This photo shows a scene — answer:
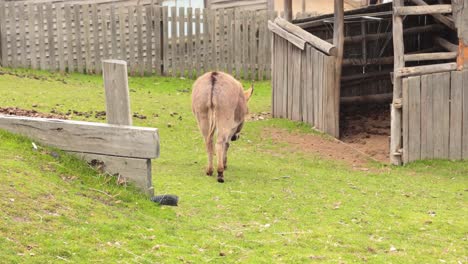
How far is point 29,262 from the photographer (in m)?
6.32

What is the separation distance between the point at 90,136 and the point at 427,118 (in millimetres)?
6725

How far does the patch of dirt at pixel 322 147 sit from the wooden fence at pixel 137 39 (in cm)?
636

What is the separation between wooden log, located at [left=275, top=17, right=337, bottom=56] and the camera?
1509cm

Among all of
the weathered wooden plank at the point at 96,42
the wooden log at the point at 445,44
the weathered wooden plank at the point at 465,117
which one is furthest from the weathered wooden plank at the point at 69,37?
the weathered wooden plank at the point at 465,117

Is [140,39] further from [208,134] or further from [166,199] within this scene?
[166,199]

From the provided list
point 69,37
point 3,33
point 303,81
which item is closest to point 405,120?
point 303,81

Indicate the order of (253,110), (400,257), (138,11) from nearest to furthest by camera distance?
(400,257)
(253,110)
(138,11)

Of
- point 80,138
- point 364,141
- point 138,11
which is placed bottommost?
point 364,141

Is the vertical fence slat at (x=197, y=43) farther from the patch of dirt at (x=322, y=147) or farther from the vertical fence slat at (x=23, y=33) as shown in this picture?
the patch of dirt at (x=322, y=147)

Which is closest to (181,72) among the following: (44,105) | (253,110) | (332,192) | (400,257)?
(253,110)

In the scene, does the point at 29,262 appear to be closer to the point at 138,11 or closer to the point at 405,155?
the point at 405,155

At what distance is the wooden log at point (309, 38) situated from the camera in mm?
15086

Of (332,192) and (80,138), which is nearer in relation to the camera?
(80,138)

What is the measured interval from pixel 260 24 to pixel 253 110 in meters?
4.51
